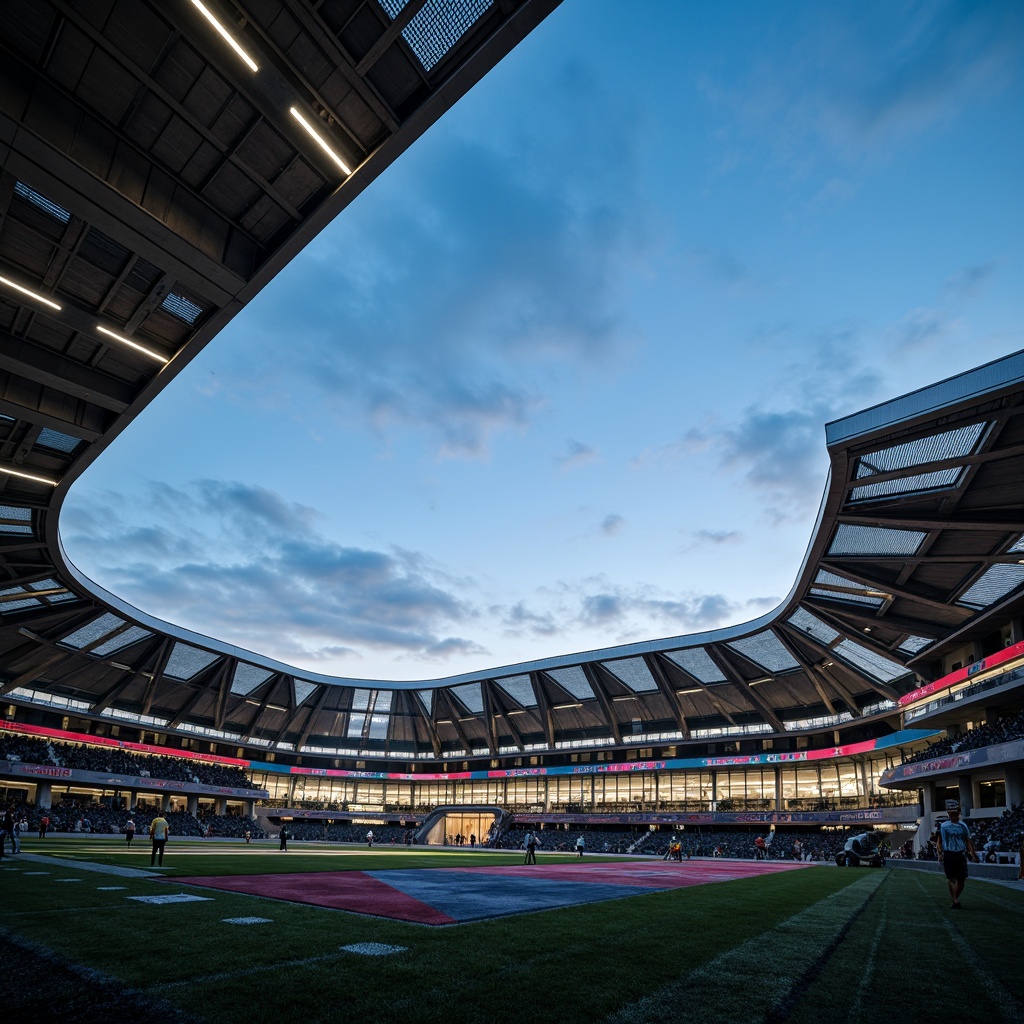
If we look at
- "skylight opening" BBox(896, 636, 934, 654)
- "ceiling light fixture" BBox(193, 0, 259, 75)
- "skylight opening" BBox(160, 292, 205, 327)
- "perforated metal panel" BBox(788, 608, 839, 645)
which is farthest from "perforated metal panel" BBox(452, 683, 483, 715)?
"ceiling light fixture" BBox(193, 0, 259, 75)

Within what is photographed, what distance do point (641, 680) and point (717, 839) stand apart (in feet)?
56.1

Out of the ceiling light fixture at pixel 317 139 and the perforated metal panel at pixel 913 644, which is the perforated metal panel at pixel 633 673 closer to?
the perforated metal panel at pixel 913 644

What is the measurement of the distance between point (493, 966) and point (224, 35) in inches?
607

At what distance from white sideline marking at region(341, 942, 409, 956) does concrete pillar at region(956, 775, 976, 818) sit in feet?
163

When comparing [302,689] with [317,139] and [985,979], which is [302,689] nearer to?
[317,139]

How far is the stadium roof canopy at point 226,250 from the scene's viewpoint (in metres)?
12.8

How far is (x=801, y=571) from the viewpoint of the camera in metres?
43.9

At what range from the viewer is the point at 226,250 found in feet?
54.6

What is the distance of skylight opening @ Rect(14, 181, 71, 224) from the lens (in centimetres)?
1518

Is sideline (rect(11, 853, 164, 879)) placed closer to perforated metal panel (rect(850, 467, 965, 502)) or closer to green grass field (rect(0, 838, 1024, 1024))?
green grass field (rect(0, 838, 1024, 1024))

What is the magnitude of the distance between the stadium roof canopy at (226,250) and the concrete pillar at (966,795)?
29.4ft

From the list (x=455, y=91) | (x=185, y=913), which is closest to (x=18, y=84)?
(x=455, y=91)

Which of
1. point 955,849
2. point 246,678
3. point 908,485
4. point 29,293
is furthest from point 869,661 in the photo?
point 246,678

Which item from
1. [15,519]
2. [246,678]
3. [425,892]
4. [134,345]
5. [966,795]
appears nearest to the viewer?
[425,892]
